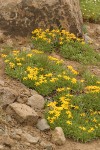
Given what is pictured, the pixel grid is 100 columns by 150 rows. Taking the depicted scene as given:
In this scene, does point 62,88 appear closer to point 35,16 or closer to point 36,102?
point 36,102

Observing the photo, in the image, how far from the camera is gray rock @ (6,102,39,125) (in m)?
9.30

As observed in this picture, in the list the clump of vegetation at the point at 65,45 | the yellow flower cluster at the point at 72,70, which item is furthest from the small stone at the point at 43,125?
the clump of vegetation at the point at 65,45

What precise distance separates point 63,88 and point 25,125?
1.76 meters

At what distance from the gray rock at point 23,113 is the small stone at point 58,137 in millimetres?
620

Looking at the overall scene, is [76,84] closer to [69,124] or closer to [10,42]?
[69,124]

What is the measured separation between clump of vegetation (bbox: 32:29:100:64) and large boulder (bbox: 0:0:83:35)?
0.33 metres

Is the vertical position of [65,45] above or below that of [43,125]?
above

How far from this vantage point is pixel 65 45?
13523mm

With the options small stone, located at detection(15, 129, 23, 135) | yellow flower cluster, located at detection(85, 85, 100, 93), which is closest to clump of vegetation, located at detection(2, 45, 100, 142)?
yellow flower cluster, located at detection(85, 85, 100, 93)

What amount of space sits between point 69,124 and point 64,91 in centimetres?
143

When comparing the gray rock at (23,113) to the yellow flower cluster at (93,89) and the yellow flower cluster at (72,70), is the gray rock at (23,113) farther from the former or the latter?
the yellow flower cluster at (72,70)

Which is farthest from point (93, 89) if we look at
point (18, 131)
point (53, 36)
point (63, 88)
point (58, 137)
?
point (53, 36)

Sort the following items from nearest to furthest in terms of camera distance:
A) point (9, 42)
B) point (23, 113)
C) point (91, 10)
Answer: point (23, 113), point (9, 42), point (91, 10)

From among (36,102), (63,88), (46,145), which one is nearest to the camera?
(46,145)
